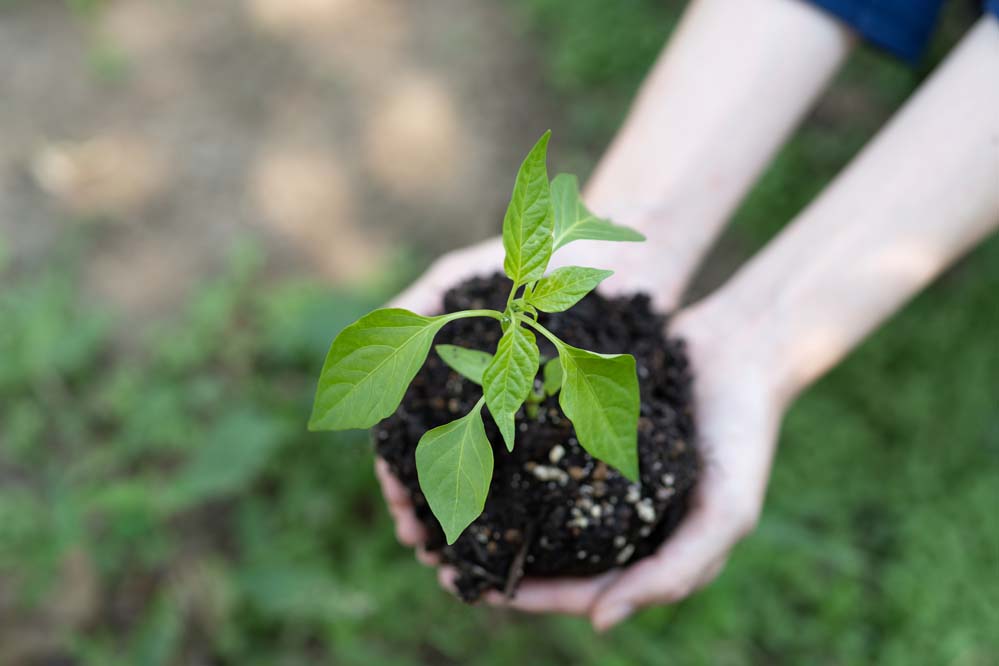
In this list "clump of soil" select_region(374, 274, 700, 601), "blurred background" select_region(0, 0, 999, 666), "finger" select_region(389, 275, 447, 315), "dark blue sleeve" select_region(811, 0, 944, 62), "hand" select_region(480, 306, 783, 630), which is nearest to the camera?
"clump of soil" select_region(374, 274, 700, 601)

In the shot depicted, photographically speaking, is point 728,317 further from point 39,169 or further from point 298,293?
point 39,169

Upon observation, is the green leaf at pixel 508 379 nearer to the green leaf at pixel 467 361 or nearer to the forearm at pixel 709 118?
the green leaf at pixel 467 361

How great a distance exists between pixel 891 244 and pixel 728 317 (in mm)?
340

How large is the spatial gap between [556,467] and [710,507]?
1.08ft

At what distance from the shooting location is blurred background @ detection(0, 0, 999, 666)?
2.27 meters

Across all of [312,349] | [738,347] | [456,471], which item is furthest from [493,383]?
[312,349]

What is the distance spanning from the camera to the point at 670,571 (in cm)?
150

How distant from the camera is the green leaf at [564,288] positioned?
1.09 metres

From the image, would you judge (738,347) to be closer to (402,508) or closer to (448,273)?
(448,273)

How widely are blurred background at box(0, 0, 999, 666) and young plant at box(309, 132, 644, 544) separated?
1.25 metres

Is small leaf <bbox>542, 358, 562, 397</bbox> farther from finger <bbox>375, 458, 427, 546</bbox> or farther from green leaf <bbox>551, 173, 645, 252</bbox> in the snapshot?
finger <bbox>375, 458, 427, 546</bbox>

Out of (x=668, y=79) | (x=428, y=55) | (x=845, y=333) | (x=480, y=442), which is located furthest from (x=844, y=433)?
(x=428, y=55)

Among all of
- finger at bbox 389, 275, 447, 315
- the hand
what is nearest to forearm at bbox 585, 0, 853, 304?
the hand

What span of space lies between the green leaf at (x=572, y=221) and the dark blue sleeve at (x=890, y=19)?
0.88 m
